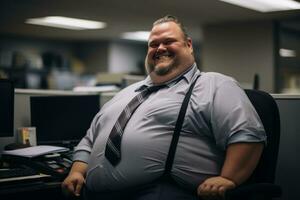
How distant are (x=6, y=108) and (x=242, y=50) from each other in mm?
5659

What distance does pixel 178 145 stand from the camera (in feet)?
5.54

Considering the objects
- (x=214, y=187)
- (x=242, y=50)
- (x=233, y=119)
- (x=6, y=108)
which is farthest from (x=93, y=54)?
(x=214, y=187)

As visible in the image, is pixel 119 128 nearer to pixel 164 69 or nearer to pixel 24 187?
pixel 164 69

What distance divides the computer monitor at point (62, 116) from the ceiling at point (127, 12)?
3.09m

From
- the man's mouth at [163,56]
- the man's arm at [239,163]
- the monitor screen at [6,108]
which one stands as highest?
the man's mouth at [163,56]

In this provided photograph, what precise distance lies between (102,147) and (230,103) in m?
0.56

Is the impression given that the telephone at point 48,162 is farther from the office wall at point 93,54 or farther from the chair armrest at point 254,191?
the office wall at point 93,54

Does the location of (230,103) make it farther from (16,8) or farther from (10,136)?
(16,8)

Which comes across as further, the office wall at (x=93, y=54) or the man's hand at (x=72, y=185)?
the office wall at (x=93, y=54)

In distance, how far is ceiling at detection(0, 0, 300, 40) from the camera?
5566 mm

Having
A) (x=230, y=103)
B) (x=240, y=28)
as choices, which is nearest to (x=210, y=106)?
(x=230, y=103)

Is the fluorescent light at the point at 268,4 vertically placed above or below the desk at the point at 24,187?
above

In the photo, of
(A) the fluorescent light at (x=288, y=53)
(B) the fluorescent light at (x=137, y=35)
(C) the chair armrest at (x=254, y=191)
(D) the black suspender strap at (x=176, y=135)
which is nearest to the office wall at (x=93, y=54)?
(B) the fluorescent light at (x=137, y=35)

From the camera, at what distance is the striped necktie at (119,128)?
1751mm
